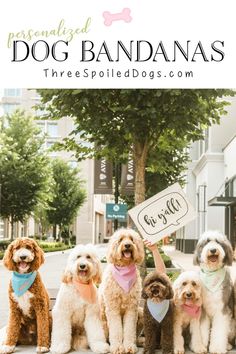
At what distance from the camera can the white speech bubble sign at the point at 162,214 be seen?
4.88 meters

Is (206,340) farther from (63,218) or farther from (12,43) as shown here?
(63,218)

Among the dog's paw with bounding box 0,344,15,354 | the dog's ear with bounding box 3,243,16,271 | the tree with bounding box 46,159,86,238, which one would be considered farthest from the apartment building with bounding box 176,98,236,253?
the dog's ear with bounding box 3,243,16,271

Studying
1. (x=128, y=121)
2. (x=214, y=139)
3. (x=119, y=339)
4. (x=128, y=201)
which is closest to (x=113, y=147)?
(x=128, y=121)

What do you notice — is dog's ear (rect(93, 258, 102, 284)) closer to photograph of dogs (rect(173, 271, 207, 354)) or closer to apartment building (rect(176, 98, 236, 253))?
photograph of dogs (rect(173, 271, 207, 354))

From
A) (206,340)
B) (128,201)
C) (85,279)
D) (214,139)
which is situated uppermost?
(214,139)

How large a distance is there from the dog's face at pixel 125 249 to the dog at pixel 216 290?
20.0 inches

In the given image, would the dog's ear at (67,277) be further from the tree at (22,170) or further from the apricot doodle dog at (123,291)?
the tree at (22,170)

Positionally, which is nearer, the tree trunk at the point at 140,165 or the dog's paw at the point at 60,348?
the dog's paw at the point at 60,348

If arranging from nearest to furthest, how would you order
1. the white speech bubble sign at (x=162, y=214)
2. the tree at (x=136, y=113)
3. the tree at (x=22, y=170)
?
1. the white speech bubble sign at (x=162, y=214)
2. the tree at (x=136, y=113)
3. the tree at (x=22, y=170)

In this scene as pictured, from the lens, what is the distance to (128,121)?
645cm

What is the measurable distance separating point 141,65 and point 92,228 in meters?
41.7

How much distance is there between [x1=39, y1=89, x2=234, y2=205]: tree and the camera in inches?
242

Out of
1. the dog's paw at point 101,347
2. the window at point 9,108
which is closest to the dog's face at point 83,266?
the dog's paw at point 101,347

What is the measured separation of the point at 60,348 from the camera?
444 centimetres
